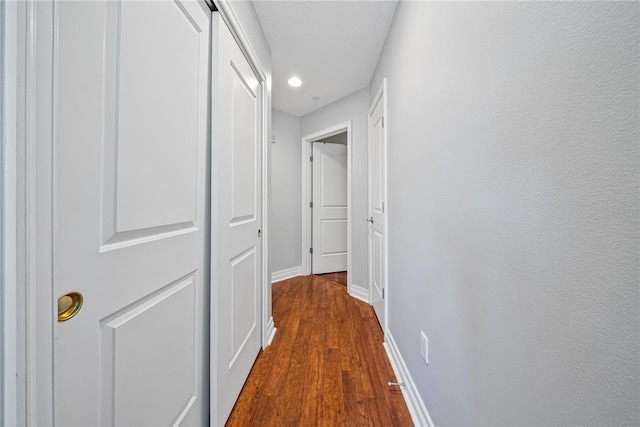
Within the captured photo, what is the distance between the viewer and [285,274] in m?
3.58

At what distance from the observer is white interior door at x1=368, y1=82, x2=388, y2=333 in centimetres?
208

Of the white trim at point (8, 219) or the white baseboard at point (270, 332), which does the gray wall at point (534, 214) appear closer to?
the white trim at point (8, 219)

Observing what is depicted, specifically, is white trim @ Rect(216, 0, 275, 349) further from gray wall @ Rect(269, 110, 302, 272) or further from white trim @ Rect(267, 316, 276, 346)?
gray wall @ Rect(269, 110, 302, 272)

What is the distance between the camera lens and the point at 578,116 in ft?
1.52

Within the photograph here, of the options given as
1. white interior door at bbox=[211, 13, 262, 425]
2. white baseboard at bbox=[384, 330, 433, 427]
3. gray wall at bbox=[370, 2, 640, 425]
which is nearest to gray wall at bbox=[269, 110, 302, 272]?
white interior door at bbox=[211, 13, 262, 425]

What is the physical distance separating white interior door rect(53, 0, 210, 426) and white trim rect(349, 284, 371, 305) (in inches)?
80.1

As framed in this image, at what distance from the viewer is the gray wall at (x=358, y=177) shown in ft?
9.40

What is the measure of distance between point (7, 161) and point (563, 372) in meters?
1.07

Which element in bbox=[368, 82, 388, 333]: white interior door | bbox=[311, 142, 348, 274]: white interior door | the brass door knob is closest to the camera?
the brass door knob

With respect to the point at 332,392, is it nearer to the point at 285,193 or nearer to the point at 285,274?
the point at 285,274

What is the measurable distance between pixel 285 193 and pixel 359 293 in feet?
5.49

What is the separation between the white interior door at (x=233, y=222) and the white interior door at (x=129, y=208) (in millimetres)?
80

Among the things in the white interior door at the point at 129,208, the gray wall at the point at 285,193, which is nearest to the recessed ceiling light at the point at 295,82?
the gray wall at the point at 285,193

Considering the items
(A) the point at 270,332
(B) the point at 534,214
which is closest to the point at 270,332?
(A) the point at 270,332
